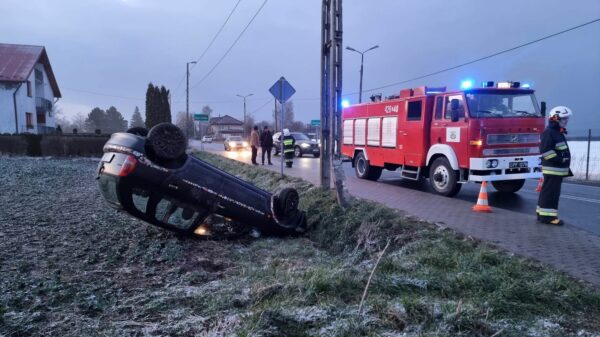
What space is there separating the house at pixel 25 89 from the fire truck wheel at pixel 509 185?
1430 inches

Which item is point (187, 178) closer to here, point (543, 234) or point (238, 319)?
point (238, 319)

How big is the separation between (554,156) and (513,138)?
2.62 meters

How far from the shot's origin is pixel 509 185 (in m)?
10.5

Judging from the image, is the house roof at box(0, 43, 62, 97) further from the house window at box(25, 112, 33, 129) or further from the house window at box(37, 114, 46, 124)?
the house window at box(37, 114, 46, 124)

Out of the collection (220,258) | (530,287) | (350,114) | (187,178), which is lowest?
(220,258)

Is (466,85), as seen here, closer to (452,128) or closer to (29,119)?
(452,128)

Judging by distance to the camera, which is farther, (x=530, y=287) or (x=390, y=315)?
(x=530, y=287)

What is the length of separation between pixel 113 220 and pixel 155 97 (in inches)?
1392

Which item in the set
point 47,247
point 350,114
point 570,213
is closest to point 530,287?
point 570,213

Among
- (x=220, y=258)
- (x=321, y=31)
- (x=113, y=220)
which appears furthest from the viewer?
(x=321, y=31)

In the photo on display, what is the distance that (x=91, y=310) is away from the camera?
3.88 m

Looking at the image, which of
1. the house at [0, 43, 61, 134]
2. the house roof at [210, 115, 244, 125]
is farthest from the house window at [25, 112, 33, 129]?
the house roof at [210, 115, 244, 125]

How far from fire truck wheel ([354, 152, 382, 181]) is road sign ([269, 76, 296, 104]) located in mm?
3135

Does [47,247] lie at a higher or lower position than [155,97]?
lower
